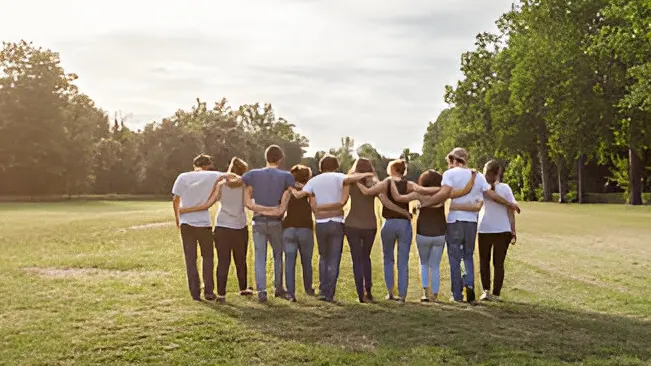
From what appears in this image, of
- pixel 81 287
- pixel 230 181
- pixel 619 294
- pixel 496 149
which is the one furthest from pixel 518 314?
pixel 496 149

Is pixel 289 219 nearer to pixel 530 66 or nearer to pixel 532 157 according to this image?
pixel 530 66

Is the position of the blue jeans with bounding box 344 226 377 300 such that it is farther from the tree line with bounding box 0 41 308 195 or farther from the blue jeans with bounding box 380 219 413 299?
the tree line with bounding box 0 41 308 195

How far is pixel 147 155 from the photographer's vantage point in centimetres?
8312

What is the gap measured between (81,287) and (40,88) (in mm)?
63001

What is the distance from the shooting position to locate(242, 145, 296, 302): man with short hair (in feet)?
34.6

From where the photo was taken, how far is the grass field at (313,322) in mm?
7645

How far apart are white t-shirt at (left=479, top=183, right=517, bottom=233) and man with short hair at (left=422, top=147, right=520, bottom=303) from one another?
0.28 m

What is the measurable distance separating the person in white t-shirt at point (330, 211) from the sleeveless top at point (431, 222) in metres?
0.89

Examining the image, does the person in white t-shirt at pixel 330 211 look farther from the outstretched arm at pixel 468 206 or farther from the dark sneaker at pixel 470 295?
the dark sneaker at pixel 470 295

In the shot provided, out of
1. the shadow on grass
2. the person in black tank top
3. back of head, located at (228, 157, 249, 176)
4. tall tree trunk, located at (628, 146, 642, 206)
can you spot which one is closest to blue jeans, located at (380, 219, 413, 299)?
the person in black tank top

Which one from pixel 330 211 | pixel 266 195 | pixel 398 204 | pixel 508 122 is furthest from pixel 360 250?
pixel 508 122

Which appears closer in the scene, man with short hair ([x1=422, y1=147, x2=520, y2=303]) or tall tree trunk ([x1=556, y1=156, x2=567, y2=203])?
man with short hair ([x1=422, y1=147, x2=520, y2=303])

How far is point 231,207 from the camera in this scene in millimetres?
10766

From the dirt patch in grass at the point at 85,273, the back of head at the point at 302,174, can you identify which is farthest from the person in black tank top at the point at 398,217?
the dirt patch in grass at the point at 85,273
